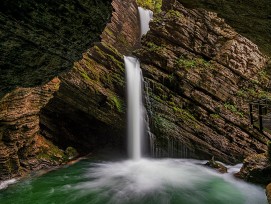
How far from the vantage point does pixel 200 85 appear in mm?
16625

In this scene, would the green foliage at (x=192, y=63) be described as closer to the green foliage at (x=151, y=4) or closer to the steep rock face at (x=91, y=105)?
the steep rock face at (x=91, y=105)

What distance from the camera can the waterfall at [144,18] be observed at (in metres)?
26.6

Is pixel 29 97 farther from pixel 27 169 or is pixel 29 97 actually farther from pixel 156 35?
pixel 156 35

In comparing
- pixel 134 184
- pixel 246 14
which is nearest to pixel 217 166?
pixel 134 184

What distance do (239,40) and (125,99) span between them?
30.9 feet

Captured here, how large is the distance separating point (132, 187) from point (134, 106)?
6061 mm

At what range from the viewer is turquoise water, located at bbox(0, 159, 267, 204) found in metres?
10.7

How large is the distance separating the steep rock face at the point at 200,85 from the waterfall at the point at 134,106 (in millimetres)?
653

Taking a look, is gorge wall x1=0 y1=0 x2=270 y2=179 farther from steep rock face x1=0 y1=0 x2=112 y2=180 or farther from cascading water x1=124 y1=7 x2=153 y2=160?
steep rock face x1=0 y1=0 x2=112 y2=180

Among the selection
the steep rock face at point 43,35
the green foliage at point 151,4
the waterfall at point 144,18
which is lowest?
the steep rock face at point 43,35

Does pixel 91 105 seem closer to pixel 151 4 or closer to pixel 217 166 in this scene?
pixel 217 166

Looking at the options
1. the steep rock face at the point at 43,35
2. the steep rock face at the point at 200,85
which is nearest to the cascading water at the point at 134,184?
the steep rock face at the point at 200,85

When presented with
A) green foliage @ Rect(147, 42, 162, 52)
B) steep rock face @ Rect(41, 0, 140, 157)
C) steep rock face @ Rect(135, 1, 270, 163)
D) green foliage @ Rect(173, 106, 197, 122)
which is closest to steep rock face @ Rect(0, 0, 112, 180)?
steep rock face @ Rect(41, 0, 140, 157)

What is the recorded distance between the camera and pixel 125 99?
1639 cm
